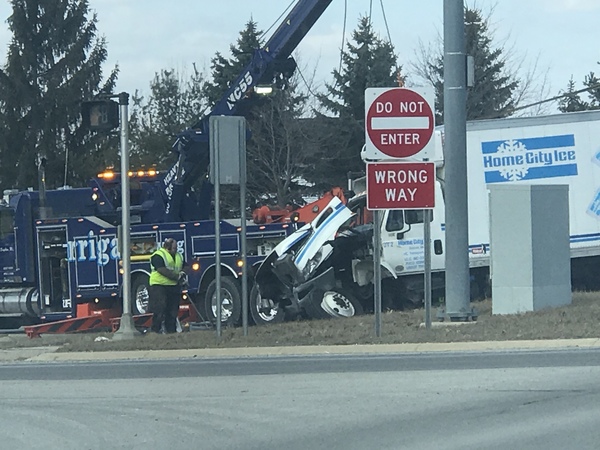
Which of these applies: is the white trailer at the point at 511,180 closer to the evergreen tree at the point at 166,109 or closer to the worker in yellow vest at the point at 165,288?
the worker in yellow vest at the point at 165,288

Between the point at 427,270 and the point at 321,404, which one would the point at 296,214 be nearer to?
the point at 427,270

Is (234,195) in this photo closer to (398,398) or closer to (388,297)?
(388,297)

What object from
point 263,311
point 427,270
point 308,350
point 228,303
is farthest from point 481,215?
point 308,350

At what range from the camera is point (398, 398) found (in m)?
10.1

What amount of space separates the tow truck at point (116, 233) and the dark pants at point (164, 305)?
78.9 inches

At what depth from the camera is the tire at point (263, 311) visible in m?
20.0

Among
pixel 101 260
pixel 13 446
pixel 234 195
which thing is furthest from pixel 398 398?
pixel 234 195

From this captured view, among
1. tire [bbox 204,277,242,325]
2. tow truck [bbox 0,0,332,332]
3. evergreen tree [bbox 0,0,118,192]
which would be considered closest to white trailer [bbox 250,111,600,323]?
tire [bbox 204,277,242,325]

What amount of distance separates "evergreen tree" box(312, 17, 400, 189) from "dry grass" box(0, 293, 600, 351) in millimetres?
27291

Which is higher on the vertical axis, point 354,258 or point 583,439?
point 354,258

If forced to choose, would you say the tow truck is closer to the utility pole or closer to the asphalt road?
the utility pole

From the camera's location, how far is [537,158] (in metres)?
20.4

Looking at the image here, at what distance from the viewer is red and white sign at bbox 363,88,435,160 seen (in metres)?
14.3

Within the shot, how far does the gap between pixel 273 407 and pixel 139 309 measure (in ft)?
40.2
